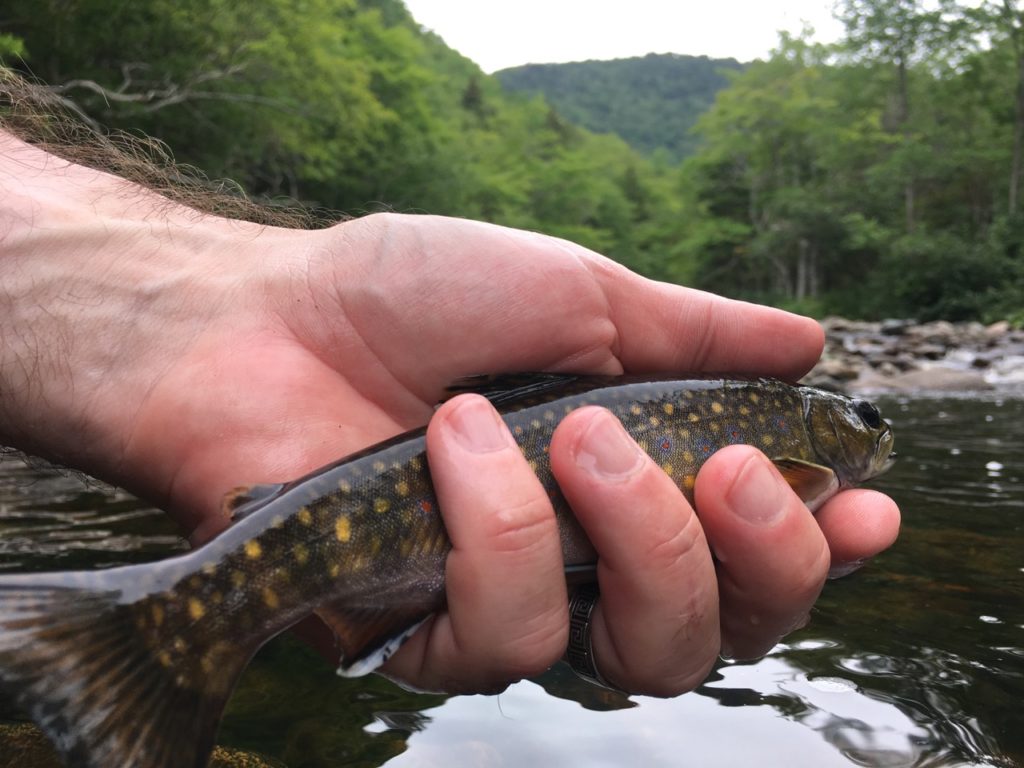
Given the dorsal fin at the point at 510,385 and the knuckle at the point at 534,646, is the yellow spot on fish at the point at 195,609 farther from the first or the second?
the dorsal fin at the point at 510,385

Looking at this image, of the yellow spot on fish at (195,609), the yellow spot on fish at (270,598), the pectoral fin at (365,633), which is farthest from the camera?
the pectoral fin at (365,633)

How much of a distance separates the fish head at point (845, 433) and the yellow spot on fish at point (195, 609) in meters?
2.10

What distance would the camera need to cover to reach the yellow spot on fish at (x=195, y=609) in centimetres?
189

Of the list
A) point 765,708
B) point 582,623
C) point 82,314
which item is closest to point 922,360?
point 765,708

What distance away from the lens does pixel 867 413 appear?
3.10 metres

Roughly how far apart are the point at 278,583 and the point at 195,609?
20cm

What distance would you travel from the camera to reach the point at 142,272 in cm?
278

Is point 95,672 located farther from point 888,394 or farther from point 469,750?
point 888,394

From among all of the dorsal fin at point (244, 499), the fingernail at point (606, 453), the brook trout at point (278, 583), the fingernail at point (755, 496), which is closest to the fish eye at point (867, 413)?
the brook trout at point (278, 583)

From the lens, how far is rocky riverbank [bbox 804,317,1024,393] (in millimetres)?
15891

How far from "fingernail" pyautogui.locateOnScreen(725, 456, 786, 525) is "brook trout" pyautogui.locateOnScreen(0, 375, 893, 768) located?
0.78 ft

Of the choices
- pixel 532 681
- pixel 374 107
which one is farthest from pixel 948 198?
pixel 532 681

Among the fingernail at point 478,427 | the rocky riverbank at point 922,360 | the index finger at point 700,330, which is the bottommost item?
the rocky riverbank at point 922,360

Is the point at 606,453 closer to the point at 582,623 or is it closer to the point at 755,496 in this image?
the point at 755,496
